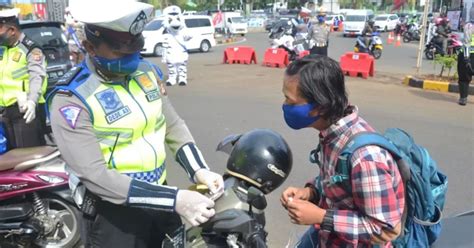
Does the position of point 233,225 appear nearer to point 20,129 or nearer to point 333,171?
point 333,171

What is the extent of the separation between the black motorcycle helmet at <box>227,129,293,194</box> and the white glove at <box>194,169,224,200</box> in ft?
0.20

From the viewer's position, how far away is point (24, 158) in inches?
130

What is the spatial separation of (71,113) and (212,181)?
570 millimetres

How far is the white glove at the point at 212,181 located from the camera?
5.49ft

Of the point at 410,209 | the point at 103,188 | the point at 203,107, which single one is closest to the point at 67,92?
the point at 103,188

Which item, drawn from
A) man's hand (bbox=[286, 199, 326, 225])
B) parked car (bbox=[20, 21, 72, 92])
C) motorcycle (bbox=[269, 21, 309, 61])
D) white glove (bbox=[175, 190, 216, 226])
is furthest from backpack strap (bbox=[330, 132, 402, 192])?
motorcycle (bbox=[269, 21, 309, 61])

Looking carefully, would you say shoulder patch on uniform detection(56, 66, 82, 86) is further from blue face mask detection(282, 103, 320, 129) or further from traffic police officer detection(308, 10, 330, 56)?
traffic police officer detection(308, 10, 330, 56)

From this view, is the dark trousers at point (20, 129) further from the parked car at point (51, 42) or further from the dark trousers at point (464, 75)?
the dark trousers at point (464, 75)

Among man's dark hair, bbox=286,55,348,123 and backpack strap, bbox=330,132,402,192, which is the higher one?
man's dark hair, bbox=286,55,348,123

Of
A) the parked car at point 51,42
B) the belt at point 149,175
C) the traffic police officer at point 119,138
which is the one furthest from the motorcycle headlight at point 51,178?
the parked car at point 51,42

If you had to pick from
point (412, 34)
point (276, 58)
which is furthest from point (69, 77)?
point (412, 34)

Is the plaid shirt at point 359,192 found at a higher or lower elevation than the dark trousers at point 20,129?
higher

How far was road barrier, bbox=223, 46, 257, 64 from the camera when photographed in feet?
51.8

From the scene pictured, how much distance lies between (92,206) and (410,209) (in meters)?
1.20
